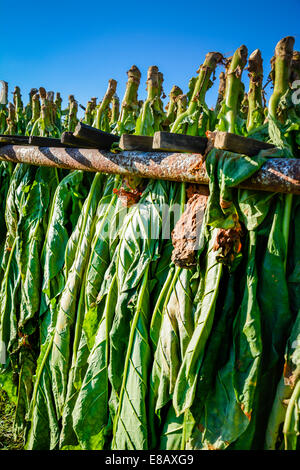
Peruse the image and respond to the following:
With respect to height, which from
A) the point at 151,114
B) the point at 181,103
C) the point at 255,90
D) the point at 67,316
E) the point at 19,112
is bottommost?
the point at 67,316

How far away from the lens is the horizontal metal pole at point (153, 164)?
1958mm

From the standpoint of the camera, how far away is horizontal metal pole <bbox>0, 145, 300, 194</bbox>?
6.42ft

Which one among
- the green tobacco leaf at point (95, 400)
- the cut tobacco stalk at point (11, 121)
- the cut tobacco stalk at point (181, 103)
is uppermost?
the cut tobacco stalk at point (11, 121)

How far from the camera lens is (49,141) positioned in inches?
134

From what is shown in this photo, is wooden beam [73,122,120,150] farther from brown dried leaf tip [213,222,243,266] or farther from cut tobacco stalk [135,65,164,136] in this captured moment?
brown dried leaf tip [213,222,243,266]

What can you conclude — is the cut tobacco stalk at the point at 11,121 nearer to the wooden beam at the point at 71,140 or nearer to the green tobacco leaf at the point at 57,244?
the green tobacco leaf at the point at 57,244

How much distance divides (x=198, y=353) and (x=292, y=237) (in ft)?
2.77

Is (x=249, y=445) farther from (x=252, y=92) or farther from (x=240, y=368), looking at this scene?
(x=252, y=92)

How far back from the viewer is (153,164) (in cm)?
257

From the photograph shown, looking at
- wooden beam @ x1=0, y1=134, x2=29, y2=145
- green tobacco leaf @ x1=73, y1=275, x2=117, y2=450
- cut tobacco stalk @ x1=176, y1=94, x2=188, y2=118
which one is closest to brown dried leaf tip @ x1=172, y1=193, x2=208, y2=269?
green tobacco leaf @ x1=73, y1=275, x2=117, y2=450

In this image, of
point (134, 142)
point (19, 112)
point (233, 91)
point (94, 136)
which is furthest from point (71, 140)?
point (19, 112)

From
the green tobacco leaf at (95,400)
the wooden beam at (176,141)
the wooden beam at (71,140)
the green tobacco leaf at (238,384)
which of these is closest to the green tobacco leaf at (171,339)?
the green tobacco leaf at (238,384)

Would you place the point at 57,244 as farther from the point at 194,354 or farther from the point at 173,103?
the point at 194,354
